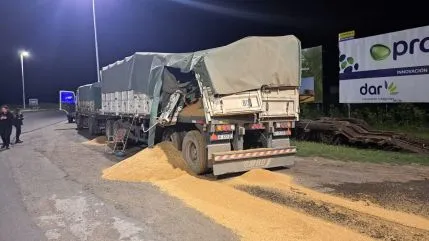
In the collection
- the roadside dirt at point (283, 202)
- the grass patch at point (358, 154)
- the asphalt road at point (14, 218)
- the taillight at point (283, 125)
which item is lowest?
the asphalt road at point (14, 218)

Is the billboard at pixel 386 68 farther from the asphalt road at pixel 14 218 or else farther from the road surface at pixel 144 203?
the asphalt road at pixel 14 218

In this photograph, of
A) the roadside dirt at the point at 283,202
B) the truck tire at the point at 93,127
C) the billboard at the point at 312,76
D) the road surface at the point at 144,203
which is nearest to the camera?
the roadside dirt at the point at 283,202

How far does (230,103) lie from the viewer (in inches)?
404

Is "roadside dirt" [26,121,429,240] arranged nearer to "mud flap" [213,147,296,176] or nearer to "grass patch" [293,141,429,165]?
"mud flap" [213,147,296,176]

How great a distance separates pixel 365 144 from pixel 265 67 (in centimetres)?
534

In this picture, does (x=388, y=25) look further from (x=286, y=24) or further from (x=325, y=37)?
(x=286, y=24)

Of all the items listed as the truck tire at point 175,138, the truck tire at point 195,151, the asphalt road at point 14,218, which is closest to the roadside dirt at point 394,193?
the truck tire at point 195,151

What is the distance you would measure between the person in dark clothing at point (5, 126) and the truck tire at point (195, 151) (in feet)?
34.9

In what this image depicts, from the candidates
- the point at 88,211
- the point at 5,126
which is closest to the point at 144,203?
the point at 88,211

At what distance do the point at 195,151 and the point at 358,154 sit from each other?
16.8 ft

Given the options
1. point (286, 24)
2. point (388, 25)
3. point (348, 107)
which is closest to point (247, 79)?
point (348, 107)

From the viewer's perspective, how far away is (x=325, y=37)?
867 inches

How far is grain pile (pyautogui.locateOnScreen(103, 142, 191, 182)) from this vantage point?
10.6 meters

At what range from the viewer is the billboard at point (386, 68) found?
47.0 ft
